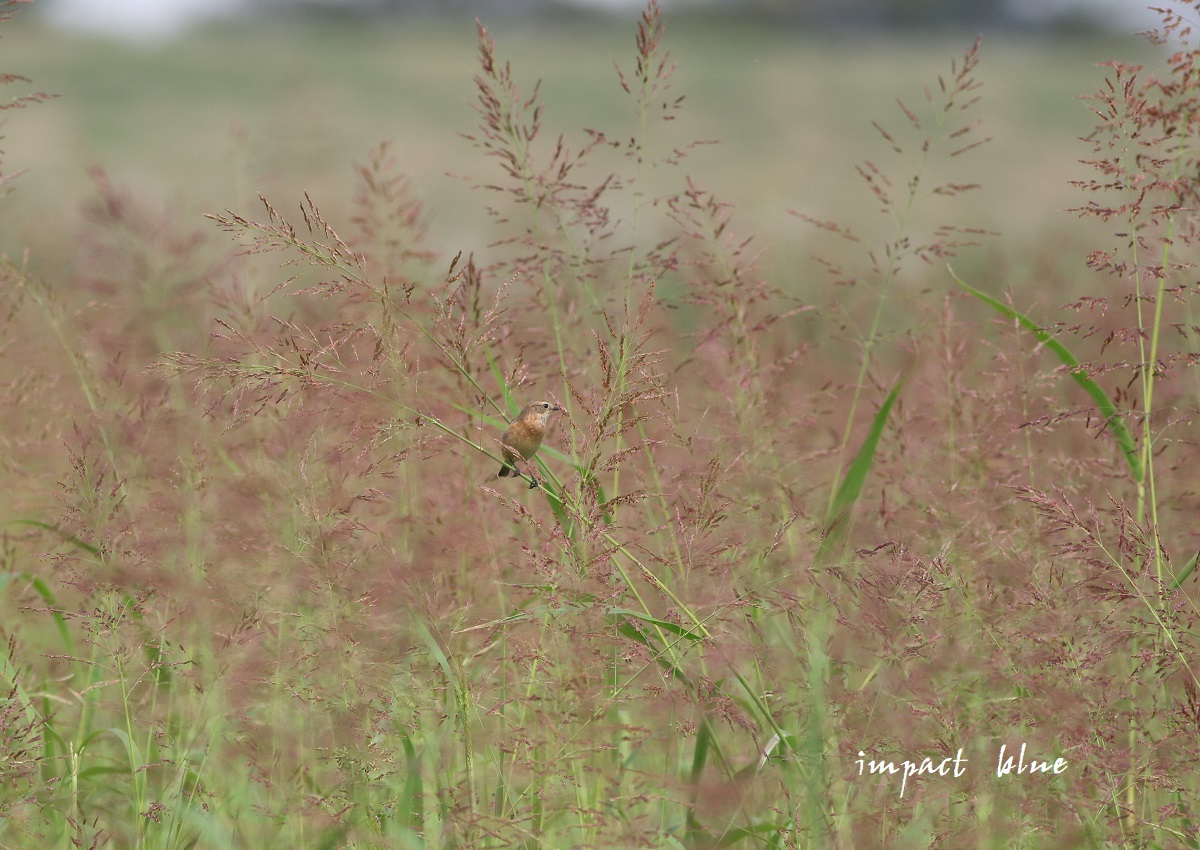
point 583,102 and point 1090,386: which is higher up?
point 583,102

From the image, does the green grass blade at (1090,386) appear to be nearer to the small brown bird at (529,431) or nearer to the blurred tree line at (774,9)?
the small brown bird at (529,431)

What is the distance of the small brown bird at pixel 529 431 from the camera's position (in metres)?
2.57

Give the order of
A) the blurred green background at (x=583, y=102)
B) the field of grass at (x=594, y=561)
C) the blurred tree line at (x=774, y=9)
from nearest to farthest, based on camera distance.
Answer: the field of grass at (x=594, y=561), the blurred green background at (x=583, y=102), the blurred tree line at (x=774, y=9)

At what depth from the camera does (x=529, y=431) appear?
2.64 metres

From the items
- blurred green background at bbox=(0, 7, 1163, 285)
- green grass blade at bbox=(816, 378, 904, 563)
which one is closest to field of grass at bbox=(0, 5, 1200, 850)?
green grass blade at bbox=(816, 378, 904, 563)

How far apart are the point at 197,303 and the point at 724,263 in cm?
199

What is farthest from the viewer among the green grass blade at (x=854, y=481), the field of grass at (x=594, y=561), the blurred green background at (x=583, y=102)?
the blurred green background at (x=583, y=102)

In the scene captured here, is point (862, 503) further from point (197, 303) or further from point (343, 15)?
point (343, 15)

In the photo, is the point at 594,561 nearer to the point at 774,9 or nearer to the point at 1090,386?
the point at 1090,386

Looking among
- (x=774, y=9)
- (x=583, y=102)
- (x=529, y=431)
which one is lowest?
(x=529, y=431)

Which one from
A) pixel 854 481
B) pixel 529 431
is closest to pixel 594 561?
pixel 529 431

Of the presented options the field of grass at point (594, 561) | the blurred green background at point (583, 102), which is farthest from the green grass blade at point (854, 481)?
the blurred green background at point (583, 102)

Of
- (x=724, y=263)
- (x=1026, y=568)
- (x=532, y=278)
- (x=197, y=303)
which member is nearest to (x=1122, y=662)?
(x=1026, y=568)

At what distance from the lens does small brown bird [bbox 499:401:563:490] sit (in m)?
2.57
